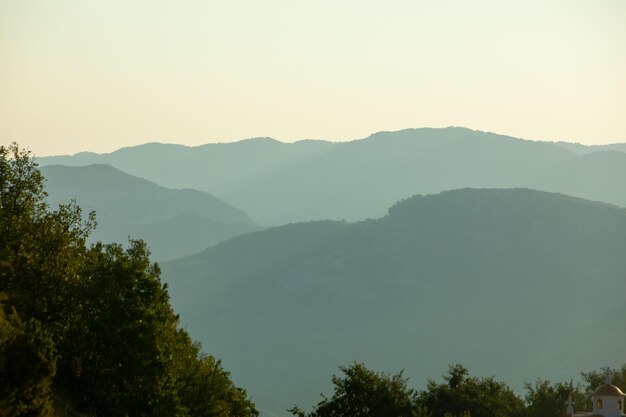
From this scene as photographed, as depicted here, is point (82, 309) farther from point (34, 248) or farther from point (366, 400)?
point (366, 400)

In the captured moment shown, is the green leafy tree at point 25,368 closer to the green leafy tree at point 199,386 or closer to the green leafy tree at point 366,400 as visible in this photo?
the green leafy tree at point 199,386

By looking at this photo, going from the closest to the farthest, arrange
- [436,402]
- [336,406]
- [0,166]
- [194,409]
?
[0,166], [194,409], [336,406], [436,402]

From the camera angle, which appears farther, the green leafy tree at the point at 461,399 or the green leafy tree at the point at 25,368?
the green leafy tree at the point at 461,399

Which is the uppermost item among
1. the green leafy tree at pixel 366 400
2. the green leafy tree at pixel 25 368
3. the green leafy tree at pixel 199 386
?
the green leafy tree at pixel 25 368

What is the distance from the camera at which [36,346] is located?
5378 centimetres

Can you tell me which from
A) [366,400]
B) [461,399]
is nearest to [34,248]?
[366,400]

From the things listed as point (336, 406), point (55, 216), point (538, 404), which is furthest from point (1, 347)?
point (538, 404)

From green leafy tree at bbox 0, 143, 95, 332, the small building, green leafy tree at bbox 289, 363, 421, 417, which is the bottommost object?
the small building

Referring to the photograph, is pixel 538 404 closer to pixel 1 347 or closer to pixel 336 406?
pixel 336 406

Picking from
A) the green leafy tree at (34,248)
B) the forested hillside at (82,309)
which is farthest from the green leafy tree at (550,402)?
the green leafy tree at (34,248)

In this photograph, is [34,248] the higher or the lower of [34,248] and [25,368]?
the higher

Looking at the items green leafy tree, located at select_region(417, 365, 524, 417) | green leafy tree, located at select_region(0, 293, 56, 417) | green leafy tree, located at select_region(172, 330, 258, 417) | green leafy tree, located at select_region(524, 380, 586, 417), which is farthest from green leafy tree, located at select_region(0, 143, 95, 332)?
green leafy tree, located at select_region(524, 380, 586, 417)

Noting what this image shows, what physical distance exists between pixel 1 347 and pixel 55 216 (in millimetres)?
15831

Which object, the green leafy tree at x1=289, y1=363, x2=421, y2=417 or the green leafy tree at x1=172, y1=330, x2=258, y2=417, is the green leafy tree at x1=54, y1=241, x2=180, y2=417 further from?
the green leafy tree at x1=289, y1=363, x2=421, y2=417
